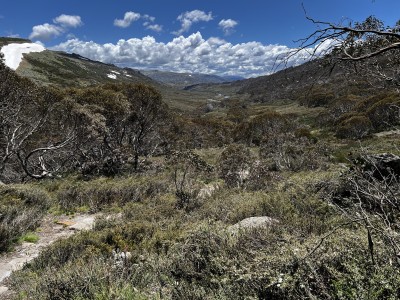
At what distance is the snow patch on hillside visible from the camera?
110 meters

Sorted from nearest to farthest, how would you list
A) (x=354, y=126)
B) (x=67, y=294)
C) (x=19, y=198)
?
1. (x=67, y=294)
2. (x=19, y=198)
3. (x=354, y=126)

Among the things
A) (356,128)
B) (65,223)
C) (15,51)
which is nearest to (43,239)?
(65,223)

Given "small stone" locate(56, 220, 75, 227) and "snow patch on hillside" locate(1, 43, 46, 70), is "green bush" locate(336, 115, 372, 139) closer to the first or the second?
"small stone" locate(56, 220, 75, 227)

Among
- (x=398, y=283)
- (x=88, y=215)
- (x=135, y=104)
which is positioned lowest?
(x=88, y=215)

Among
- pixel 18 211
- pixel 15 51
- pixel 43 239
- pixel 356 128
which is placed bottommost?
pixel 43 239

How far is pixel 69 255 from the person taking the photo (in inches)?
243

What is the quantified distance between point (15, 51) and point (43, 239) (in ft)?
479

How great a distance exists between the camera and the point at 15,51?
129m

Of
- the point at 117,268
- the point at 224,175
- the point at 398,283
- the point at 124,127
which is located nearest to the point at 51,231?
the point at 117,268

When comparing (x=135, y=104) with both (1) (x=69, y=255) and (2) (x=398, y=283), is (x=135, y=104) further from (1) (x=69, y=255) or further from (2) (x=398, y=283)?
(2) (x=398, y=283)

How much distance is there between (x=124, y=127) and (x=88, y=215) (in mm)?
12436

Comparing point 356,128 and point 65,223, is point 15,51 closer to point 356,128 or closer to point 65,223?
point 356,128

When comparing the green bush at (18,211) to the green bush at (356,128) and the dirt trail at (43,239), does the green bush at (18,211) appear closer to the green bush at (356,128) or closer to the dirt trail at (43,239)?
the dirt trail at (43,239)

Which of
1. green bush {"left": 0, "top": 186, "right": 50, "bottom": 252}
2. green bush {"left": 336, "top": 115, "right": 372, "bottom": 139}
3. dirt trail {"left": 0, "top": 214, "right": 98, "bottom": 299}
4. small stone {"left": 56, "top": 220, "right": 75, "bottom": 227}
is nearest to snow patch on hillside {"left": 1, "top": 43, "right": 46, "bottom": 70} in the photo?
green bush {"left": 336, "top": 115, "right": 372, "bottom": 139}
